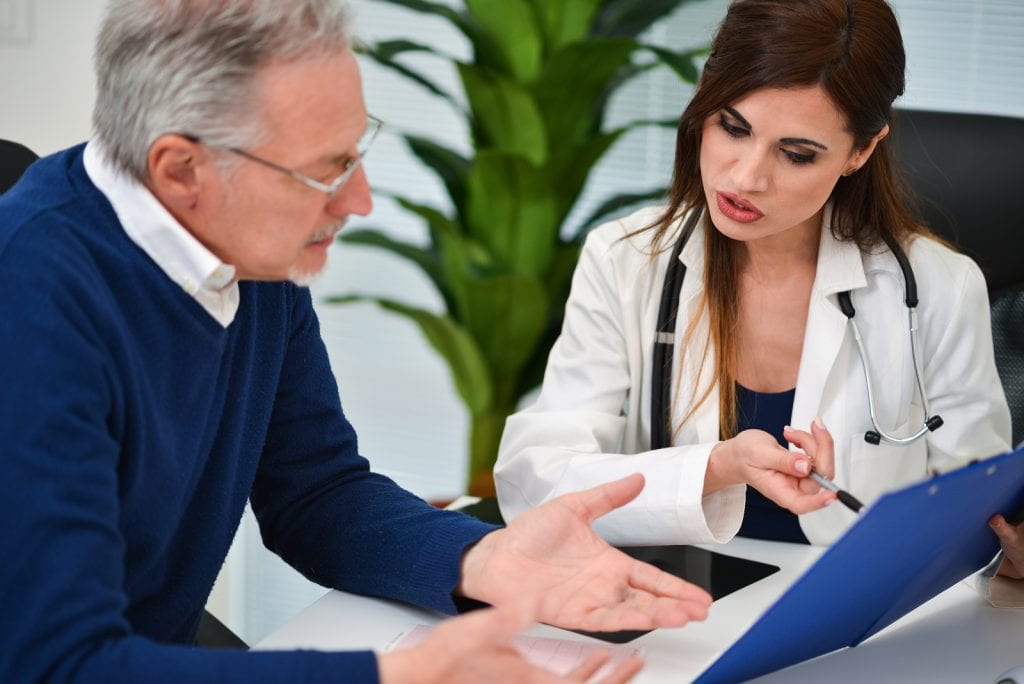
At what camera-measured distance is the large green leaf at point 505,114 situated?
246 centimetres

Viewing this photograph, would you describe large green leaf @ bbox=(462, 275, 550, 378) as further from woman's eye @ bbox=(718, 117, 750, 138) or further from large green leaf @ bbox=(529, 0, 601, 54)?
woman's eye @ bbox=(718, 117, 750, 138)

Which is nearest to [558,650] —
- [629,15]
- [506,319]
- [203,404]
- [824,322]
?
[203,404]

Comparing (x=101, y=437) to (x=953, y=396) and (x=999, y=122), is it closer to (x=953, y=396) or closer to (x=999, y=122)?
(x=953, y=396)

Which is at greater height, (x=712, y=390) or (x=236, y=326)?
(x=236, y=326)

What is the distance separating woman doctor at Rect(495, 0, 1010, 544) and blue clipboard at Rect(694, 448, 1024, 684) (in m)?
0.31

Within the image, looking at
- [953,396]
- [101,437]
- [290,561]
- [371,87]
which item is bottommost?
[290,561]

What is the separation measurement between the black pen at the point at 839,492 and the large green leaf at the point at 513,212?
1321 millimetres

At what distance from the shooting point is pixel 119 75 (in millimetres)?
1041

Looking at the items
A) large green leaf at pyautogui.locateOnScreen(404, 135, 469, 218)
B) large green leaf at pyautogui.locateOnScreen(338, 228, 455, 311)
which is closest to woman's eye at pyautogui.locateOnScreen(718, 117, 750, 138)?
large green leaf at pyautogui.locateOnScreen(404, 135, 469, 218)

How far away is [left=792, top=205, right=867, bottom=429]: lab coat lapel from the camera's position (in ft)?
5.49

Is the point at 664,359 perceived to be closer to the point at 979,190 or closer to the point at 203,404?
the point at 979,190

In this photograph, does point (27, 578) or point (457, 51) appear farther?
point (457, 51)

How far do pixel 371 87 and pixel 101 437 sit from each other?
2.26 m

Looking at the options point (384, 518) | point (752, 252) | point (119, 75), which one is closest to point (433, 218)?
point (752, 252)
